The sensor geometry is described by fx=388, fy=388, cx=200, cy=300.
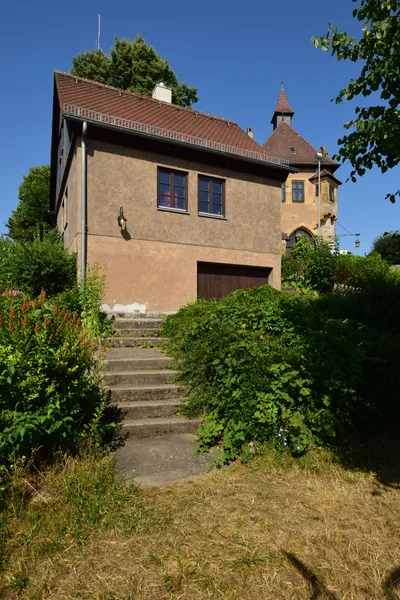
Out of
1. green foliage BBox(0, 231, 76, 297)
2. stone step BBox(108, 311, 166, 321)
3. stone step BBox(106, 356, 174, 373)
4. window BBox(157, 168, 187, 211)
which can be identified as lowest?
stone step BBox(106, 356, 174, 373)

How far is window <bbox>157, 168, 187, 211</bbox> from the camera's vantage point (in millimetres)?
11062

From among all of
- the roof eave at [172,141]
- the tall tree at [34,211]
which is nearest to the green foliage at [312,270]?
the roof eave at [172,141]

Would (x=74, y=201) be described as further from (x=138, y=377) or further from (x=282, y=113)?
(x=282, y=113)

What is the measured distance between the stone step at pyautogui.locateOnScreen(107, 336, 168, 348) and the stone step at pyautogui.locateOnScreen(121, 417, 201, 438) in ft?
7.72

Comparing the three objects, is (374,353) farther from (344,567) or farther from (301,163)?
(301,163)

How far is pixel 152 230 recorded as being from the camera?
10.7 meters

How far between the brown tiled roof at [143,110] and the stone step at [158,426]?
978 centimetres

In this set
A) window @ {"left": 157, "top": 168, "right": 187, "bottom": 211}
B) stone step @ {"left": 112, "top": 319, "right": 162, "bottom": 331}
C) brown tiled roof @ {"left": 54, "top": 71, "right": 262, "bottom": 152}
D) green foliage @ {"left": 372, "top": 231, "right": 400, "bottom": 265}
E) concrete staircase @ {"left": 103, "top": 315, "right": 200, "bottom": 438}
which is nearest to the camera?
concrete staircase @ {"left": 103, "top": 315, "right": 200, "bottom": 438}

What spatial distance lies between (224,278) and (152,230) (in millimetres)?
2873

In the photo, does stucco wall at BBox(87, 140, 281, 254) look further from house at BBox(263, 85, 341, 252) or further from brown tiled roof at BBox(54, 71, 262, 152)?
house at BBox(263, 85, 341, 252)

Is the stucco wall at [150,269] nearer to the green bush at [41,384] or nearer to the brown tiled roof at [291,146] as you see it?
the green bush at [41,384]

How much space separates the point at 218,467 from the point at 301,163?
31.5 meters

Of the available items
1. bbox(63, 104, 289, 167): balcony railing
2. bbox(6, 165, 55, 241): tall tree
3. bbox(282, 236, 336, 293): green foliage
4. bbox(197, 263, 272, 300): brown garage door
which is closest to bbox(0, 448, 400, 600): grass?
bbox(197, 263, 272, 300): brown garage door

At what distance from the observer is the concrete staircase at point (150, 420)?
3.72 metres
